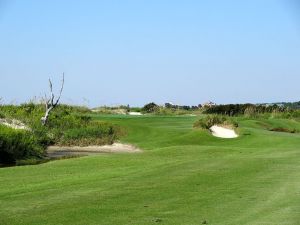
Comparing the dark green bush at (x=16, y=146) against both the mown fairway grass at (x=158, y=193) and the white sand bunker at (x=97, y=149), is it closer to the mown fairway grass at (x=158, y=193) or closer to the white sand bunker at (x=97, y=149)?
the white sand bunker at (x=97, y=149)

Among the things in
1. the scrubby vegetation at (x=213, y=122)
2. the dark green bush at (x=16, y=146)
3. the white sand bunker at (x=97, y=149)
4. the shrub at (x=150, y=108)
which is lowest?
the white sand bunker at (x=97, y=149)

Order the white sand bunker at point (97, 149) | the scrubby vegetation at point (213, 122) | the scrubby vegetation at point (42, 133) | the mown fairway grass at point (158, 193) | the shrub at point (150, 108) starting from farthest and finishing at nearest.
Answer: the shrub at point (150, 108)
the scrubby vegetation at point (213, 122)
the white sand bunker at point (97, 149)
the scrubby vegetation at point (42, 133)
the mown fairway grass at point (158, 193)

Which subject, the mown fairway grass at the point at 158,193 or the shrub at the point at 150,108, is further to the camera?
the shrub at the point at 150,108

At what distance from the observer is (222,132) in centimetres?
4269

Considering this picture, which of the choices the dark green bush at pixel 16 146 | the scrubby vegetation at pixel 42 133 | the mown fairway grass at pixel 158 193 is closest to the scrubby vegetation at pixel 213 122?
the scrubby vegetation at pixel 42 133

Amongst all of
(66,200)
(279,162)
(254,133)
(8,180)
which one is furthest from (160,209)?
(254,133)

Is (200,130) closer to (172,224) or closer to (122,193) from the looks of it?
(122,193)

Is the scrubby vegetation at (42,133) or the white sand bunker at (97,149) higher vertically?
the scrubby vegetation at (42,133)

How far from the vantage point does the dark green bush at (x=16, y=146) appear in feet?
90.5

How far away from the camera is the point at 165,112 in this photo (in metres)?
74.1

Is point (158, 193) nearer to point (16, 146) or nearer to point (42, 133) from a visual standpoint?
point (16, 146)

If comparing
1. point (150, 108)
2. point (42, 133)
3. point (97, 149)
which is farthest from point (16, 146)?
point (150, 108)

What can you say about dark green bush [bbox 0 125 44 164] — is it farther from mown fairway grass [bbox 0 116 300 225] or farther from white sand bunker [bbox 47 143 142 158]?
mown fairway grass [bbox 0 116 300 225]

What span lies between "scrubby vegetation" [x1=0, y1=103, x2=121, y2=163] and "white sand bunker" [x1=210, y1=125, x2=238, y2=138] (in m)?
7.02
